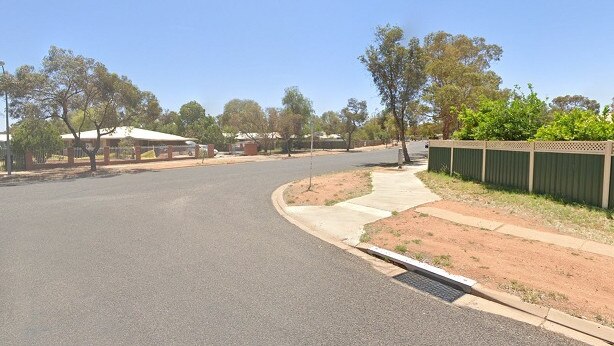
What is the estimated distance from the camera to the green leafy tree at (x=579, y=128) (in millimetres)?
9461

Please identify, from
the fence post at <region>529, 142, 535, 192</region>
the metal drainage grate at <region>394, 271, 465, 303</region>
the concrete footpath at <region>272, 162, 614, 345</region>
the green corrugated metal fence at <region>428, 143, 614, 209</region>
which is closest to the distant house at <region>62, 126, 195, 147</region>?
the concrete footpath at <region>272, 162, 614, 345</region>

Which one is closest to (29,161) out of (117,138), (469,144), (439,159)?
(117,138)

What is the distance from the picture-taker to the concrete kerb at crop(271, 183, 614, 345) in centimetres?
359

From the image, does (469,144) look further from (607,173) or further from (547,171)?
(607,173)

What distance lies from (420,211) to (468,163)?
6183mm

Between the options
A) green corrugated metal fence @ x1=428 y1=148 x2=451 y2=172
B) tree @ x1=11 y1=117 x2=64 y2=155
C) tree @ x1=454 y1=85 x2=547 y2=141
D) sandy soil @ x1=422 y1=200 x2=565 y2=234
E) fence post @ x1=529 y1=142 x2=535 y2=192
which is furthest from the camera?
tree @ x1=11 y1=117 x2=64 y2=155

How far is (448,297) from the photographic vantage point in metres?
4.49

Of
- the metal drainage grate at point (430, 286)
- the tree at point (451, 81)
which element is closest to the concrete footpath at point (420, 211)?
the metal drainage grate at point (430, 286)

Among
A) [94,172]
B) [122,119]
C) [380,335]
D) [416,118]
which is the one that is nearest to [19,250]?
[380,335]

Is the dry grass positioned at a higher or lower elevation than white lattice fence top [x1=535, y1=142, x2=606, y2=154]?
lower

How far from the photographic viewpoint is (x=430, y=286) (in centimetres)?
484

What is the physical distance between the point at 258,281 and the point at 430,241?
3.37m

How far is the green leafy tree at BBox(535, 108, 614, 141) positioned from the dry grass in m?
1.81

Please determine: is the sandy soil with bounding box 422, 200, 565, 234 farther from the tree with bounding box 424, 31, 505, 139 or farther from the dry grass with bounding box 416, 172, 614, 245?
the tree with bounding box 424, 31, 505, 139
